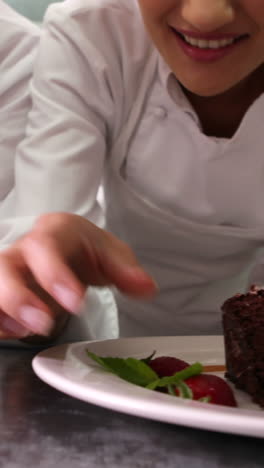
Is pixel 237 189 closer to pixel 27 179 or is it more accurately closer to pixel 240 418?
pixel 27 179

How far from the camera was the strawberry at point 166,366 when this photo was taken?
73cm

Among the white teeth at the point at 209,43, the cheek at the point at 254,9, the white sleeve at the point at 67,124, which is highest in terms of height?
the cheek at the point at 254,9

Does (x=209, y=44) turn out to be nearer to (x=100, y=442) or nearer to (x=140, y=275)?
(x=140, y=275)

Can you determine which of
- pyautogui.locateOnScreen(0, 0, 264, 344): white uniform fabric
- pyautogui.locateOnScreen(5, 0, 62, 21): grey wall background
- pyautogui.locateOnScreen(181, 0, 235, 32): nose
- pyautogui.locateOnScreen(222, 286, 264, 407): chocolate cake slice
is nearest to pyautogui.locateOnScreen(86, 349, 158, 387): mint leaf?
pyautogui.locateOnScreen(222, 286, 264, 407): chocolate cake slice

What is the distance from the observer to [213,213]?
1081mm

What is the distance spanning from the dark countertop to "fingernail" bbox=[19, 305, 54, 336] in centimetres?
9

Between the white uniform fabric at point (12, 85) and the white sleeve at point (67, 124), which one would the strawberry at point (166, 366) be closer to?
the white sleeve at point (67, 124)

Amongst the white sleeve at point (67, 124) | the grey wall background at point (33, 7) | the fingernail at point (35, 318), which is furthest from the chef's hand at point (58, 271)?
the grey wall background at point (33, 7)

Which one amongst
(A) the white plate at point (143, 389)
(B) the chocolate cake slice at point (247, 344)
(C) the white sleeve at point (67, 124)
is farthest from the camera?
(C) the white sleeve at point (67, 124)

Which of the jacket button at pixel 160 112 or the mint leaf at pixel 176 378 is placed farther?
the jacket button at pixel 160 112

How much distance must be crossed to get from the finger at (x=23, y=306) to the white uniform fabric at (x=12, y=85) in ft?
1.94

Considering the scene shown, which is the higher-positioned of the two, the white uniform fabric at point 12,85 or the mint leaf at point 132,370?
the white uniform fabric at point 12,85

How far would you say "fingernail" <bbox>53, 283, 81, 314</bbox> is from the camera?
54 cm

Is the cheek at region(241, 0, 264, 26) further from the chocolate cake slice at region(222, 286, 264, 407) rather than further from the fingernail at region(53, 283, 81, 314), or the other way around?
the fingernail at region(53, 283, 81, 314)
